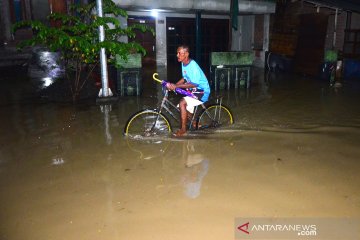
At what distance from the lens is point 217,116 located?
7.51 metres

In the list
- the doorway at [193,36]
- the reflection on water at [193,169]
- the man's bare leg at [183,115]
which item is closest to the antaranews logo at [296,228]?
the reflection on water at [193,169]

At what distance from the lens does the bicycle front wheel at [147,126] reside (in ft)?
20.7

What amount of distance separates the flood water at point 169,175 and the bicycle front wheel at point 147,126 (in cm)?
32

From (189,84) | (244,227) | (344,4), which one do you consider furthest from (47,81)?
(344,4)

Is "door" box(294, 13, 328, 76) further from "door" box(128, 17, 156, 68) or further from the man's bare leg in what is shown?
the man's bare leg

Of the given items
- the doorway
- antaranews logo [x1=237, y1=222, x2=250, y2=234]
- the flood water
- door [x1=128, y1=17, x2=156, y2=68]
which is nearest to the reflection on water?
the flood water

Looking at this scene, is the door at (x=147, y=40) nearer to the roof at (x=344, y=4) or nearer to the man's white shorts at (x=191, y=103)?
the roof at (x=344, y=4)

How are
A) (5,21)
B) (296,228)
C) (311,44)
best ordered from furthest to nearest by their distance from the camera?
(5,21) < (311,44) < (296,228)

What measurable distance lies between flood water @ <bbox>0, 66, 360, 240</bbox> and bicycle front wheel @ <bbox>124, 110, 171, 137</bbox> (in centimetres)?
32

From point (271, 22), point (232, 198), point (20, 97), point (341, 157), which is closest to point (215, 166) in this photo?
point (232, 198)

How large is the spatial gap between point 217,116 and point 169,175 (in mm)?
2967

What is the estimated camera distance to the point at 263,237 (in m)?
3.48

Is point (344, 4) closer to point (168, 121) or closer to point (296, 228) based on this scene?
point (168, 121)

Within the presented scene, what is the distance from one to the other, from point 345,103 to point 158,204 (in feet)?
24.9
